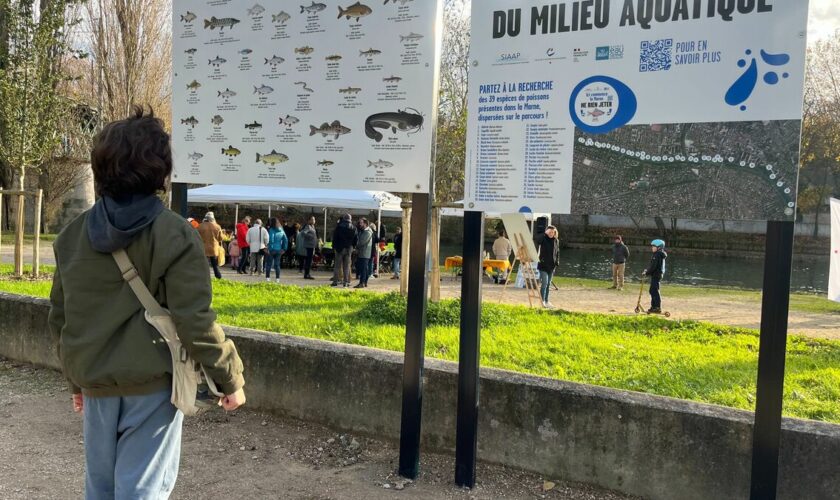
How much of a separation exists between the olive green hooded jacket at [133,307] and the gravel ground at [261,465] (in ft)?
5.73

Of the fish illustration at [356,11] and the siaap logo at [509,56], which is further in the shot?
the fish illustration at [356,11]

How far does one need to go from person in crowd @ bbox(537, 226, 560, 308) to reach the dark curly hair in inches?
513

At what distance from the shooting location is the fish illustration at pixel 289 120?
4535 mm

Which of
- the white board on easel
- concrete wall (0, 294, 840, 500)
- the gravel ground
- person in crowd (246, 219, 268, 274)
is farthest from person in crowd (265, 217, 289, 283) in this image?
concrete wall (0, 294, 840, 500)

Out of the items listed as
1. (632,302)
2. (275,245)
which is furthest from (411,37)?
(275,245)

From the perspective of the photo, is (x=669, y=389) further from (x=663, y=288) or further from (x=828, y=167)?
(x=828, y=167)

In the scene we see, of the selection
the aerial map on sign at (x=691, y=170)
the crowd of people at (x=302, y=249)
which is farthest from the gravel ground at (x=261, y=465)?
the crowd of people at (x=302, y=249)

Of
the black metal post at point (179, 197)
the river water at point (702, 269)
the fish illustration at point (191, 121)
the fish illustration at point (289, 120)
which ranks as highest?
the fish illustration at point (191, 121)

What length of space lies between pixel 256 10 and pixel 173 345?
3091 mm

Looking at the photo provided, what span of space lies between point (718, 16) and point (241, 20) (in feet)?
10.3

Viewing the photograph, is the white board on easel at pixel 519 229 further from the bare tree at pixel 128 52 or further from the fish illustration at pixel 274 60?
the bare tree at pixel 128 52

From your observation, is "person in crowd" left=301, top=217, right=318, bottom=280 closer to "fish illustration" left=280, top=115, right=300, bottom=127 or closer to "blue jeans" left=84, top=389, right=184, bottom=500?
"fish illustration" left=280, top=115, right=300, bottom=127

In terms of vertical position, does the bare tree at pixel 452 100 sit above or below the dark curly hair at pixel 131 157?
above

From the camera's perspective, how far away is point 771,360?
10.6ft
